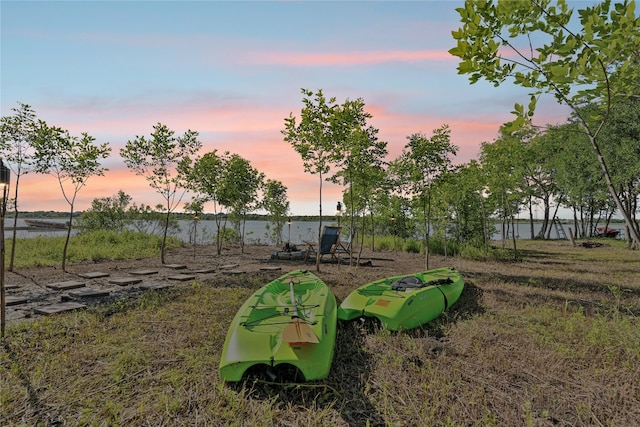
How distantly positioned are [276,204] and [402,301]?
1924 centimetres

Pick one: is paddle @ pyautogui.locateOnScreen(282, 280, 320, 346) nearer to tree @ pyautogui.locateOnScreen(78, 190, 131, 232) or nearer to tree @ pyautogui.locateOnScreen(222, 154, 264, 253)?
tree @ pyautogui.locateOnScreen(222, 154, 264, 253)

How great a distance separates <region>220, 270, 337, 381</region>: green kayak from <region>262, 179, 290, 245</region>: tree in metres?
19.0

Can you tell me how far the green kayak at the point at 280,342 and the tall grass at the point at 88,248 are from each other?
11.3 metres

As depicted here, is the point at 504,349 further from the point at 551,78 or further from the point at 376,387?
the point at 551,78

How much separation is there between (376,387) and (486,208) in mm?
14897

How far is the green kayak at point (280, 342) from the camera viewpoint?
133 inches

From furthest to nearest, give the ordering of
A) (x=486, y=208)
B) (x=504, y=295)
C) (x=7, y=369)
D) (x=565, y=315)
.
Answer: (x=486, y=208) < (x=504, y=295) < (x=565, y=315) < (x=7, y=369)

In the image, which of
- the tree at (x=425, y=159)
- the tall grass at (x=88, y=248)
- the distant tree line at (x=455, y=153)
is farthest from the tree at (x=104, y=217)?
the tree at (x=425, y=159)

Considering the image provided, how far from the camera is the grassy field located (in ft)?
9.87

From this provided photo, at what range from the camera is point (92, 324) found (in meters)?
5.21

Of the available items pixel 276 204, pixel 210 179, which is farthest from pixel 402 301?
pixel 276 204

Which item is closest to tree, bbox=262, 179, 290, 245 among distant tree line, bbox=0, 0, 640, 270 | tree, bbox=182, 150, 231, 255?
distant tree line, bbox=0, 0, 640, 270

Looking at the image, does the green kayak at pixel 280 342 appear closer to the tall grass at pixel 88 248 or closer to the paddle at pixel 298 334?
the paddle at pixel 298 334

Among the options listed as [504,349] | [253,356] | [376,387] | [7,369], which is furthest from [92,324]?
[504,349]
